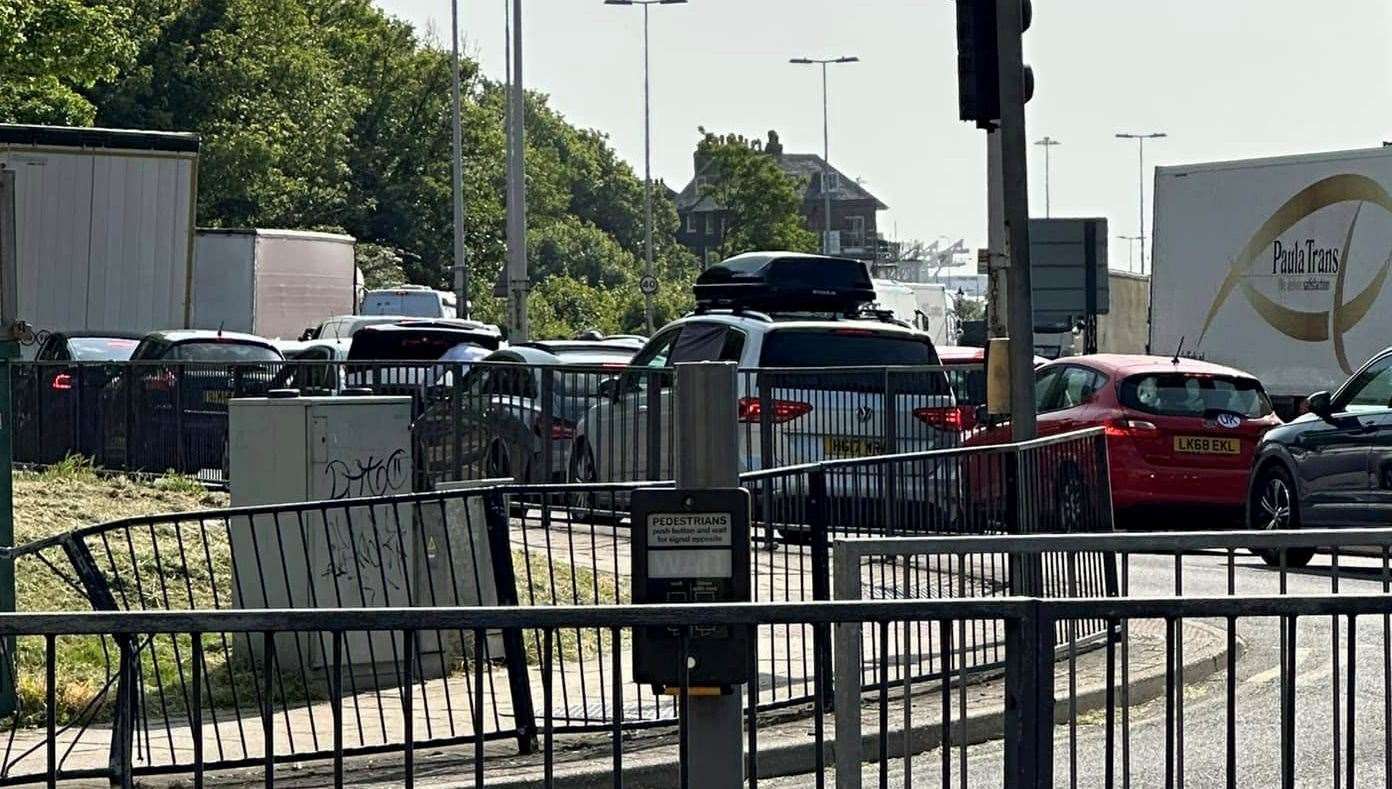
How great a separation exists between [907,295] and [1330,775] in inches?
1819

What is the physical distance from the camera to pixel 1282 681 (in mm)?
5156

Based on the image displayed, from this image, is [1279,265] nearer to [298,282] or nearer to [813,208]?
[298,282]

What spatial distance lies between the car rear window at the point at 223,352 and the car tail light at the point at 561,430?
20.3 feet

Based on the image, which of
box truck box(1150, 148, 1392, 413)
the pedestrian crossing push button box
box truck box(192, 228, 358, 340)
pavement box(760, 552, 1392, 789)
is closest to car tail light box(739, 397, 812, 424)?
box truck box(1150, 148, 1392, 413)

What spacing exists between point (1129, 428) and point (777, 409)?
351 cm

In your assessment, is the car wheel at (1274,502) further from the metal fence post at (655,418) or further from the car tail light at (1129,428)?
the metal fence post at (655,418)

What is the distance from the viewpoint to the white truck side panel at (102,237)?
87.2 feet

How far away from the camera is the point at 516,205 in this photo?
4097 centimetres

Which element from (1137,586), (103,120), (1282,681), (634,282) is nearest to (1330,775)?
(1282,681)

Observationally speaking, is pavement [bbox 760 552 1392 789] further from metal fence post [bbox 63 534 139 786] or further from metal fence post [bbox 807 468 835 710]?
metal fence post [bbox 807 468 835 710]

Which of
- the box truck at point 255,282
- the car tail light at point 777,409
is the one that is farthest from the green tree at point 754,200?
the car tail light at point 777,409

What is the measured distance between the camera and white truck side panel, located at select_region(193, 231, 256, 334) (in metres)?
39.9

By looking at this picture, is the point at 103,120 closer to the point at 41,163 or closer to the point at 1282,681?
the point at 41,163

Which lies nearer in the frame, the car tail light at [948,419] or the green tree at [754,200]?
the car tail light at [948,419]
